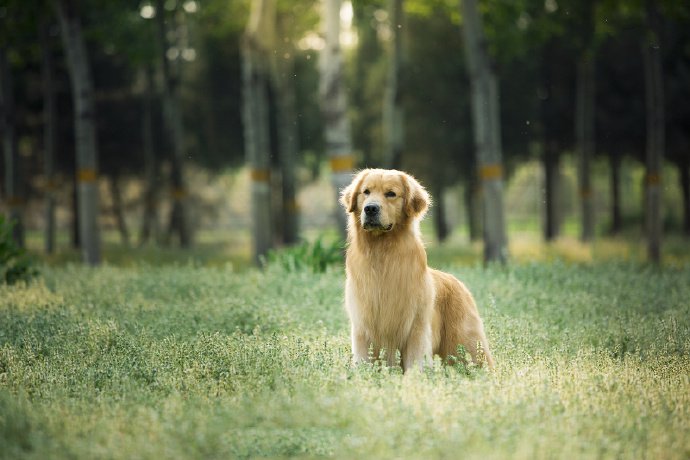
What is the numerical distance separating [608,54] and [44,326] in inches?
975

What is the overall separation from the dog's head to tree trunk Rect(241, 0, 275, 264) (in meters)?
9.86

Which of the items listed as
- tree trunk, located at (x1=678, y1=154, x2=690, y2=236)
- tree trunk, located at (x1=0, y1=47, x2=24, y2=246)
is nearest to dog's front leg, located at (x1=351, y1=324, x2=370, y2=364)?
tree trunk, located at (x1=0, y1=47, x2=24, y2=246)

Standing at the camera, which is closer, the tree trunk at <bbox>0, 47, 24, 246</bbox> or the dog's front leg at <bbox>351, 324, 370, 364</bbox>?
the dog's front leg at <bbox>351, 324, 370, 364</bbox>

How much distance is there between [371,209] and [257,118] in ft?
37.4

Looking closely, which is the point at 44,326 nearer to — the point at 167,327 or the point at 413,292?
the point at 167,327

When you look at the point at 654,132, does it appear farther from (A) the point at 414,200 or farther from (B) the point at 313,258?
(A) the point at 414,200

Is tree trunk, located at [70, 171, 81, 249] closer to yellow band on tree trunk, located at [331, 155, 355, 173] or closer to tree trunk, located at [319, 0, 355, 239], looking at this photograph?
tree trunk, located at [319, 0, 355, 239]

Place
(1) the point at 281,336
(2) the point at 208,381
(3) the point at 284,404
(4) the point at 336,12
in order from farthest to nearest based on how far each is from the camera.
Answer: (4) the point at 336,12
(1) the point at 281,336
(2) the point at 208,381
(3) the point at 284,404

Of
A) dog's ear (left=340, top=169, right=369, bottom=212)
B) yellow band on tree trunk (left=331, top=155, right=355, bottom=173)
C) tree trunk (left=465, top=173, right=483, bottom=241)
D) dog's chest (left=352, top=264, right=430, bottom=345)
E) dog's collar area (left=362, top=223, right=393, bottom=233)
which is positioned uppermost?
yellow band on tree trunk (left=331, top=155, right=355, bottom=173)

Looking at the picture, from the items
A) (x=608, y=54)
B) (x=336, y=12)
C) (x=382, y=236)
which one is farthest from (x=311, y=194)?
(x=382, y=236)

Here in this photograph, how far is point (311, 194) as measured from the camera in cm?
11419

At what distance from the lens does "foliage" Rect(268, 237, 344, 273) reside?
40.7 feet

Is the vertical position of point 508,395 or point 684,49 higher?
point 684,49

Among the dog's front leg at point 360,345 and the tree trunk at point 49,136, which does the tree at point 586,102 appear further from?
the dog's front leg at point 360,345
